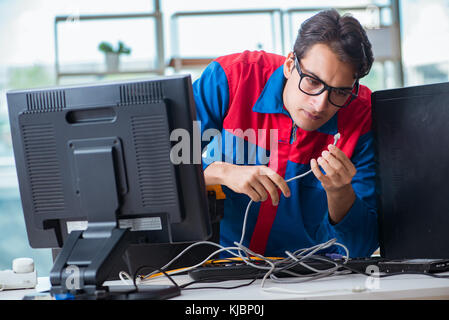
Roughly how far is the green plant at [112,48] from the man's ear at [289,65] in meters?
2.11

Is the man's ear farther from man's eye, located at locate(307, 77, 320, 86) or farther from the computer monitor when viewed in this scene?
the computer monitor

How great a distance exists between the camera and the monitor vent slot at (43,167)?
1105mm

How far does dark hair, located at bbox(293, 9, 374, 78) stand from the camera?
1390mm

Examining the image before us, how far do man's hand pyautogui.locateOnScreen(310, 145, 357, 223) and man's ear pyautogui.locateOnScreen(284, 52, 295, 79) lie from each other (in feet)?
1.42

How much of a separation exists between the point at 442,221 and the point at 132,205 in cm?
67

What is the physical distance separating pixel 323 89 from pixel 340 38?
142mm

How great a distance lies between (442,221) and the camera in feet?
3.80

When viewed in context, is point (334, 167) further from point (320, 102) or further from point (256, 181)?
point (320, 102)

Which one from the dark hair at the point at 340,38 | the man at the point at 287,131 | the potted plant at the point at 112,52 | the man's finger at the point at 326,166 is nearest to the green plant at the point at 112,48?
the potted plant at the point at 112,52

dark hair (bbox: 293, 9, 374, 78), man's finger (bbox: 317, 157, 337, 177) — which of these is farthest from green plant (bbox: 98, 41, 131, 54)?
man's finger (bbox: 317, 157, 337, 177)

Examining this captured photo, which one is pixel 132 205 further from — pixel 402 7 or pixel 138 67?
pixel 402 7

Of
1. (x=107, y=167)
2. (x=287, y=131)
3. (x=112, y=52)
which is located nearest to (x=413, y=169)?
(x=287, y=131)

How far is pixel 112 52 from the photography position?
3506 mm
